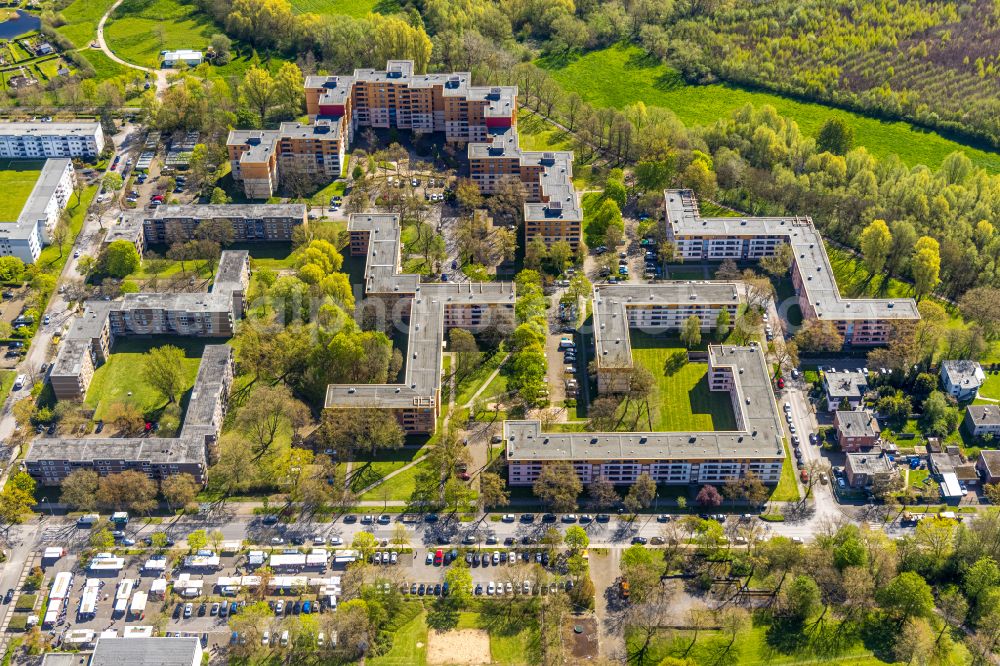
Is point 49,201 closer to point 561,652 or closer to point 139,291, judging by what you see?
point 139,291

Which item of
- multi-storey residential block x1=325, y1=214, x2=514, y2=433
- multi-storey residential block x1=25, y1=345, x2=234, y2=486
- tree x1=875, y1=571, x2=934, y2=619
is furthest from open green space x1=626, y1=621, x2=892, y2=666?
multi-storey residential block x1=25, y1=345, x2=234, y2=486

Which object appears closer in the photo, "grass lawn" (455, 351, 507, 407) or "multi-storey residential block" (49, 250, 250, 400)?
"grass lawn" (455, 351, 507, 407)

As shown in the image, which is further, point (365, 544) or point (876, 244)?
point (876, 244)

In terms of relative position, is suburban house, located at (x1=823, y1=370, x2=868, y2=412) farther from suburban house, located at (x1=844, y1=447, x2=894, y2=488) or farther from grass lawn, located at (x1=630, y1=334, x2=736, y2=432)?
grass lawn, located at (x1=630, y1=334, x2=736, y2=432)

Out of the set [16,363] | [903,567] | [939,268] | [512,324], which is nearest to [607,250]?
[512,324]

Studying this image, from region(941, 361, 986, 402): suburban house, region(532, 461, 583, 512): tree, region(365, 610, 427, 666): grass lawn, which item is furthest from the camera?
region(941, 361, 986, 402): suburban house

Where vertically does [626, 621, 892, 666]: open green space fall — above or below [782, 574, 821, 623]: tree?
below

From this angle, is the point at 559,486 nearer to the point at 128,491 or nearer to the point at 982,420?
the point at 128,491

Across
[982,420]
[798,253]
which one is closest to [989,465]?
[982,420]
